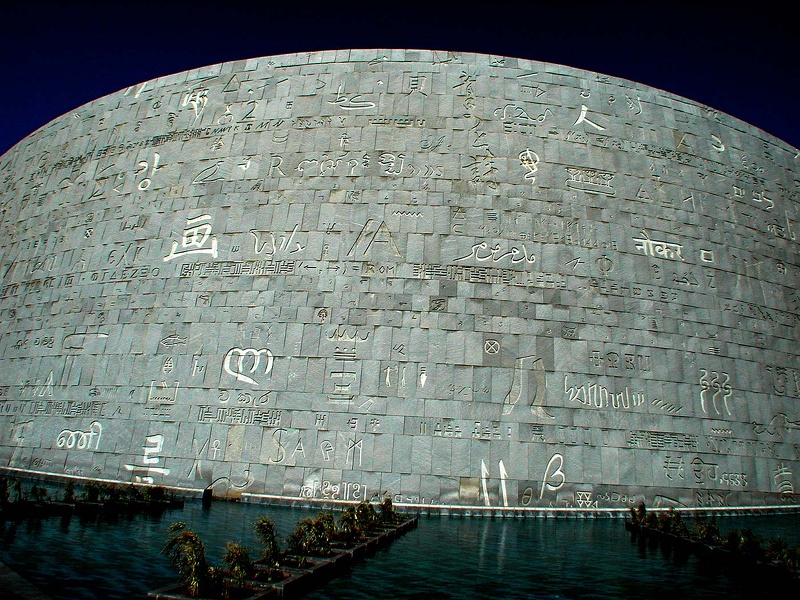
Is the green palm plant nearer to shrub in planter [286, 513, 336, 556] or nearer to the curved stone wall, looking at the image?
shrub in planter [286, 513, 336, 556]

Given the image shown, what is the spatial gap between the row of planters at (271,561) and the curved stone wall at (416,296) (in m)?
3.74

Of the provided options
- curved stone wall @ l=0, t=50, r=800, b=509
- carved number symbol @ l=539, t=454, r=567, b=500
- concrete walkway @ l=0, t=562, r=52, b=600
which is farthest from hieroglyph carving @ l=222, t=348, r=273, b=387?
concrete walkway @ l=0, t=562, r=52, b=600

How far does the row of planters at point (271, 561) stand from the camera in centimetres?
372

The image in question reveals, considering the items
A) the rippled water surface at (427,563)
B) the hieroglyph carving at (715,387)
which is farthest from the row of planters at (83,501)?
the hieroglyph carving at (715,387)

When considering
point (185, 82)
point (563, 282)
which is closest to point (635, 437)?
point (563, 282)

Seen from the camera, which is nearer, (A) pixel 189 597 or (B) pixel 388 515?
(A) pixel 189 597

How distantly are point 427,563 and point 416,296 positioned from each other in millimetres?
5675

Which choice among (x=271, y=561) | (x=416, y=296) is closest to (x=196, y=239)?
(x=416, y=296)

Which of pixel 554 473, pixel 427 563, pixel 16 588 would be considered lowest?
pixel 16 588

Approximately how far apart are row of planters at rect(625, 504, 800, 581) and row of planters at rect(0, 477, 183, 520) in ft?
22.0

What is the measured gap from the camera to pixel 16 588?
3596mm

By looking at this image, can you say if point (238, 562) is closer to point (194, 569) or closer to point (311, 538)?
point (194, 569)

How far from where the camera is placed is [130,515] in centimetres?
741

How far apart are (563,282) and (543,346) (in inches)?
52.4
